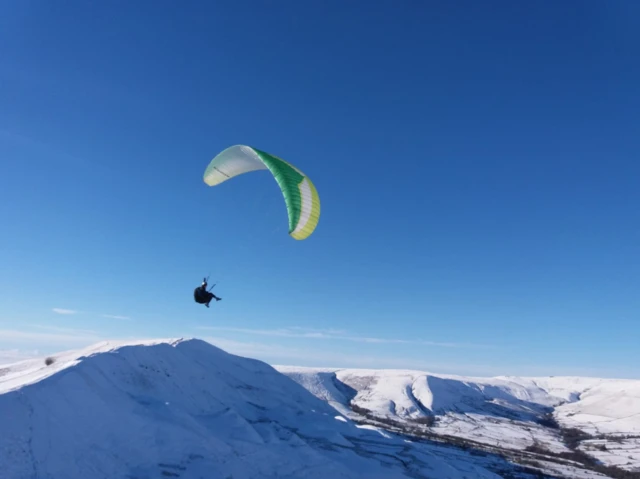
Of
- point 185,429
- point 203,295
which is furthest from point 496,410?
point 203,295

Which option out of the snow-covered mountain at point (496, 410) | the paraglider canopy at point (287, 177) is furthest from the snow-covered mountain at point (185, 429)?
the snow-covered mountain at point (496, 410)

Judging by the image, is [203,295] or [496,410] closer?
[203,295]

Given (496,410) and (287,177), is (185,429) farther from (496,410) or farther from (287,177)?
(496,410)

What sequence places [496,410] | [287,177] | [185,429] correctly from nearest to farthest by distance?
[287,177] → [185,429] → [496,410]

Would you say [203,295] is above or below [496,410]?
above

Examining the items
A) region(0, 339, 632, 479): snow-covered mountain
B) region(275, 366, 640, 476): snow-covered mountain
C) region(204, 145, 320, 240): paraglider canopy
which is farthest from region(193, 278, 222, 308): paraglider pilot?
region(275, 366, 640, 476): snow-covered mountain
